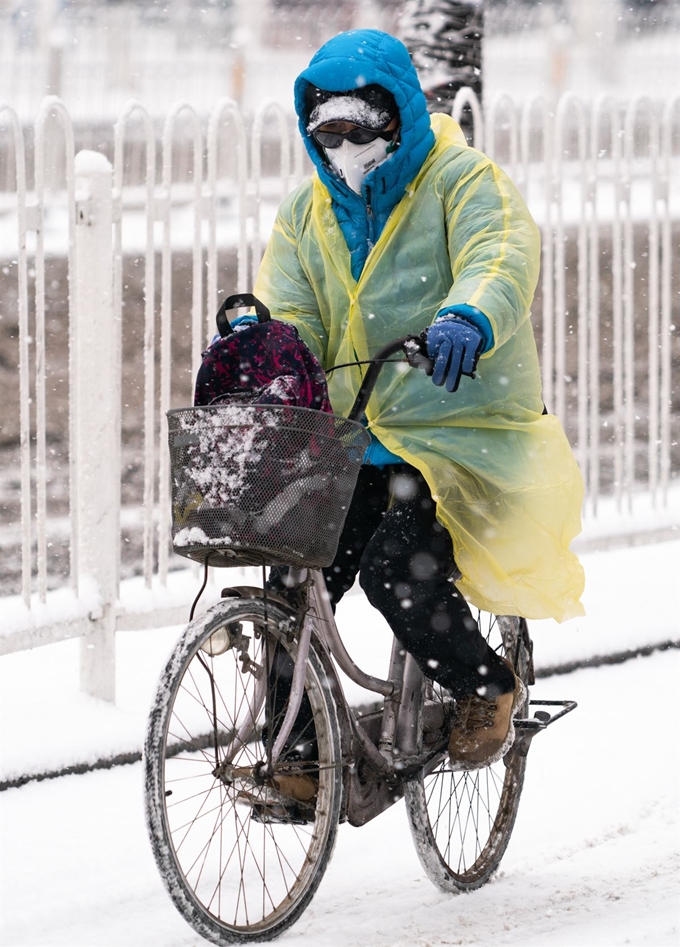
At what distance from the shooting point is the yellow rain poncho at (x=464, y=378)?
3787 mm

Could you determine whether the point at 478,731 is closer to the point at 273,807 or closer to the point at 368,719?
the point at 368,719

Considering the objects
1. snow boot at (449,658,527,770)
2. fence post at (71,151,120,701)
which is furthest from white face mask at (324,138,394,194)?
fence post at (71,151,120,701)

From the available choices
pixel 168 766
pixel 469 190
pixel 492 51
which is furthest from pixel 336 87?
pixel 492 51

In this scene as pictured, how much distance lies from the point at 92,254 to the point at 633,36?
23.3m

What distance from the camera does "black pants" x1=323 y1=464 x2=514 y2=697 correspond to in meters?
3.72

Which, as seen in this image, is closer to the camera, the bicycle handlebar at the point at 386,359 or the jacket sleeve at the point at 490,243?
Result: the bicycle handlebar at the point at 386,359

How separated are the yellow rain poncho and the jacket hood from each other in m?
0.07

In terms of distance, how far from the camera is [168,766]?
201 inches

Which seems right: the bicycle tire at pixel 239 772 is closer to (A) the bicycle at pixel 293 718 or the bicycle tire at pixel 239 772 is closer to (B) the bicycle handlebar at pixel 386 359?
(A) the bicycle at pixel 293 718

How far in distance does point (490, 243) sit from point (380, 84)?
0.45 meters

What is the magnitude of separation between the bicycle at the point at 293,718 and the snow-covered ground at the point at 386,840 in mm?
149

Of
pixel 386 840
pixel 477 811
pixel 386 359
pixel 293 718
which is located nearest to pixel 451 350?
pixel 386 359

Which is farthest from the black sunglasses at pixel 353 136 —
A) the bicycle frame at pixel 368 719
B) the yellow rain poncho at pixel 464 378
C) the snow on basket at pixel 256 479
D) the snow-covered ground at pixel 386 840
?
the snow-covered ground at pixel 386 840

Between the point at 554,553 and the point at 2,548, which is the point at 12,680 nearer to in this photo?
the point at 554,553
